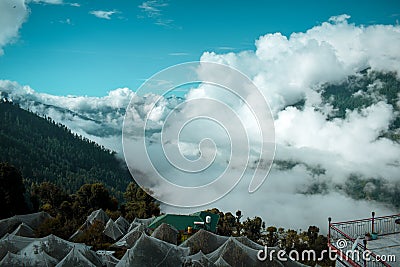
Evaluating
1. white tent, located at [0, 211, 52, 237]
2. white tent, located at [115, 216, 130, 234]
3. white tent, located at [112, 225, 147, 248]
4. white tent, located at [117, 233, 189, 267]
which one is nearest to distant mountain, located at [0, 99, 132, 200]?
white tent, located at [0, 211, 52, 237]

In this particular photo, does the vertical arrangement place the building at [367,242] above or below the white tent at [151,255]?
above

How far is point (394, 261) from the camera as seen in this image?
9.45 meters

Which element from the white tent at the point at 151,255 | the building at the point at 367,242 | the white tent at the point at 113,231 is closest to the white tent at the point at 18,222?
the white tent at the point at 113,231

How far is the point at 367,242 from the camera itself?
10648 millimetres

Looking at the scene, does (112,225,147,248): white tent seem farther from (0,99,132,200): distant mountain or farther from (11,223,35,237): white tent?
(0,99,132,200): distant mountain

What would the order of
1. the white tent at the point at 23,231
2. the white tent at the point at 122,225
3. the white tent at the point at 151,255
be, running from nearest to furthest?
the white tent at the point at 151,255
the white tent at the point at 23,231
the white tent at the point at 122,225

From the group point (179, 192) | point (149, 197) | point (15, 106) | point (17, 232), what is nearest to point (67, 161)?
point (15, 106)

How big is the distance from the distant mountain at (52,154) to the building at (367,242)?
224ft

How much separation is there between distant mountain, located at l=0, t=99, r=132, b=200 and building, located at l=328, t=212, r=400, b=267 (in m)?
68.4

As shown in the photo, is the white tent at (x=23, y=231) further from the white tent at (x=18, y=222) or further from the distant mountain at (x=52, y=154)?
the distant mountain at (x=52, y=154)

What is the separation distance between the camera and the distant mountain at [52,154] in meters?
81.6

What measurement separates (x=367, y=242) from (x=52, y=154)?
3851 inches

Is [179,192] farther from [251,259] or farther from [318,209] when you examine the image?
[318,209]

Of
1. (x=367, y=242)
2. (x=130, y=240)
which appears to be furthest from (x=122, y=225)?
(x=367, y=242)
